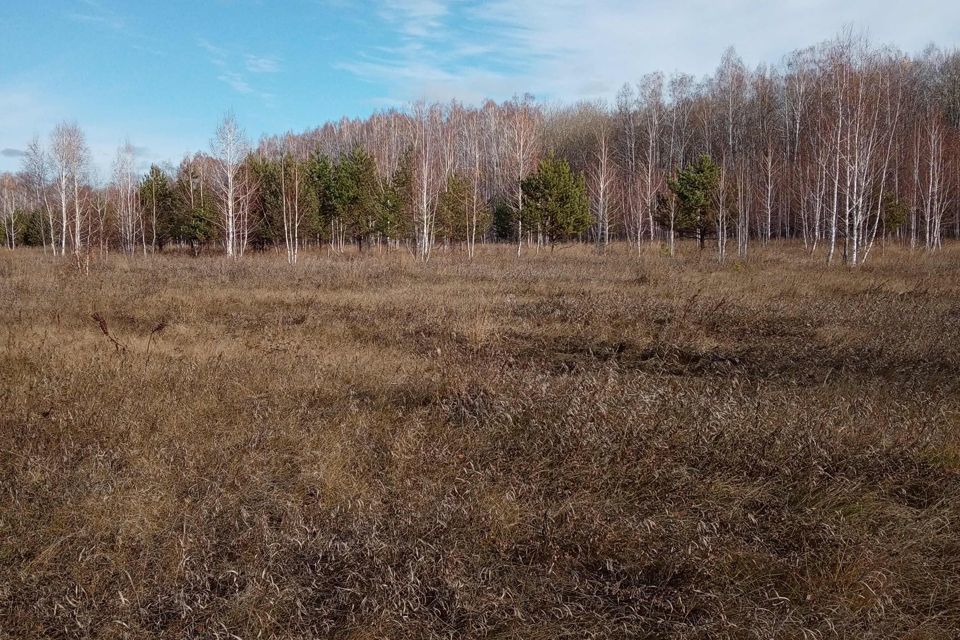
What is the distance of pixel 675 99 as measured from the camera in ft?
159

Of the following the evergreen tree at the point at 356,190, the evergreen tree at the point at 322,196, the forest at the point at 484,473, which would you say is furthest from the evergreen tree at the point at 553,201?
the forest at the point at 484,473

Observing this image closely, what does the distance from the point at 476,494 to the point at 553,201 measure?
30191mm

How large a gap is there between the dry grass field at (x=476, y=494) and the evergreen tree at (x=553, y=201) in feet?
85.1

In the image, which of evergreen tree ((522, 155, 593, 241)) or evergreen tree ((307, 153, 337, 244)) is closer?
evergreen tree ((522, 155, 593, 241))

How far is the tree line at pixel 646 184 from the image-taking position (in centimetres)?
2764

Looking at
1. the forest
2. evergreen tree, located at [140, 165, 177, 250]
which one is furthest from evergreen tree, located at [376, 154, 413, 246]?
the forest

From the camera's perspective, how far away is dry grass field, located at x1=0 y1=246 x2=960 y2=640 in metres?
2.48

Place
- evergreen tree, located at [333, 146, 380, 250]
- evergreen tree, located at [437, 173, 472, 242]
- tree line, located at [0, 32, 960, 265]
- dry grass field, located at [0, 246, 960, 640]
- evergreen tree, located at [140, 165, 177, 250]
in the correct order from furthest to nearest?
evergreen tree, located at [140, 165, 177, 250]
evergreen tree, located at [437, 173, 472, 242]
evergreen tree, located at [333, 146, 380, 250]
tree line, located at [0, 32, 960, 265]
dry grass field, located at [0, 246, 960, 640]

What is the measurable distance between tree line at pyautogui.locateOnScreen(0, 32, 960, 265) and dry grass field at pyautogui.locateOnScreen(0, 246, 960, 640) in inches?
765

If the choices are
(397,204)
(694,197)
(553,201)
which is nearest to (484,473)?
(553,201)

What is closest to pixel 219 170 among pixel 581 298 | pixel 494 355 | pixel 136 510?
pixel 581 298

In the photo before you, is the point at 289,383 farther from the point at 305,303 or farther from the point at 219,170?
the point at 219,170

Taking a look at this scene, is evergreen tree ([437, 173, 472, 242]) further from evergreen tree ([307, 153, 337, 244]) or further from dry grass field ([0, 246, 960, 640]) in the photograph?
dry grass field ([0, 246, 960, 640])

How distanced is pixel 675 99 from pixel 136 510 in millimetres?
52959
